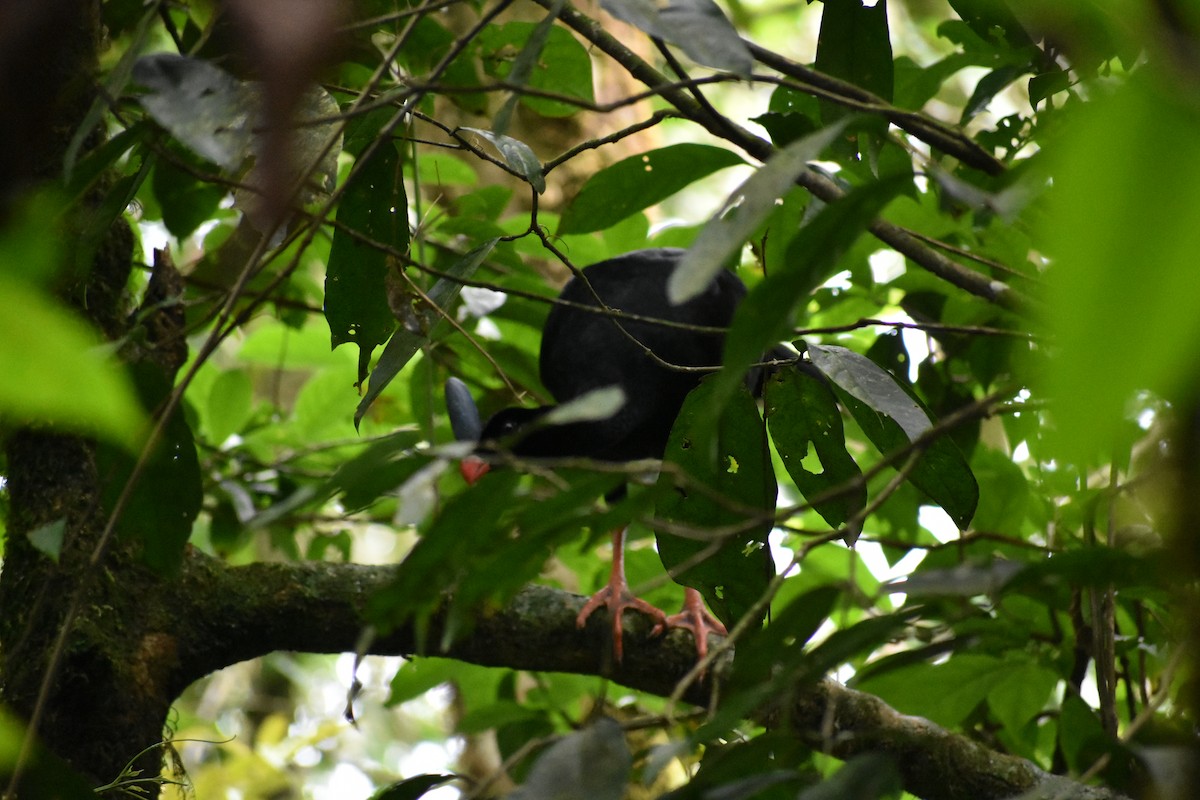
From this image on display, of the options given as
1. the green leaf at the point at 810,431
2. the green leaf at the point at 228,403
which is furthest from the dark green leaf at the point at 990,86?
the green leaf at the point at 228,403

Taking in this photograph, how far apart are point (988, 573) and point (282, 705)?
6.41 metres

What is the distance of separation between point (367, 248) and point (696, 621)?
4.33 feet

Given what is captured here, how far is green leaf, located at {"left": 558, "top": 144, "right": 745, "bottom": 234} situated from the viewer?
1.88 meters

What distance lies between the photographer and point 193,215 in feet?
7.97

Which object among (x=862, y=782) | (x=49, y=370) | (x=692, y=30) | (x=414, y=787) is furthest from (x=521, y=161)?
(x=49, y=370)

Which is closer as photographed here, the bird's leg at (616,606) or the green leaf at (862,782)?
the green leaf at (862,782)

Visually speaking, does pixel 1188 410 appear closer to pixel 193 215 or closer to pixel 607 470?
pixel 607 470

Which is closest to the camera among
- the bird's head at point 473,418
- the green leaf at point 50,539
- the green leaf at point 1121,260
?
the green leaf at point 1121,260

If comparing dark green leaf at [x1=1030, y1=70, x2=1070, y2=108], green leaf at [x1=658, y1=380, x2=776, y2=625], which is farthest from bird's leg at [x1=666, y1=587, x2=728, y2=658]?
dark green leaf at [x1=1030, y1=70, x2=1070, y2=108]

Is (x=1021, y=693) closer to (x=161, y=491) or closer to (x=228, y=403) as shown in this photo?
(x=161, y=491)

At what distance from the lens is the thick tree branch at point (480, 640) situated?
1947mm

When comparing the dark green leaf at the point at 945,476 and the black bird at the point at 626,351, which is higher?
the dark green leaf at the point at 945,476

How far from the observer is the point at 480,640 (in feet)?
6.97

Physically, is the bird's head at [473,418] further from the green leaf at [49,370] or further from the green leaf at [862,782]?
the green leaf at [49,370]
